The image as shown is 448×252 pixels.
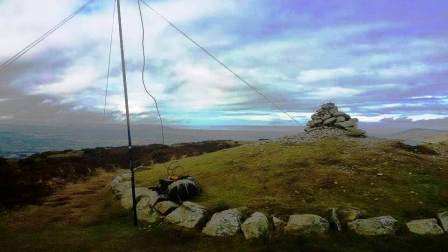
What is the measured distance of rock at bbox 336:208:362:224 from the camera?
18281mm

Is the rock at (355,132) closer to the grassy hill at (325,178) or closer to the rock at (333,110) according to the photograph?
the rock at (333,110)

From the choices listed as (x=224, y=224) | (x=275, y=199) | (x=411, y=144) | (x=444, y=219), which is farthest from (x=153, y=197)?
(x=411, y=144)

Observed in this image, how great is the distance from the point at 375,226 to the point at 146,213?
9.92 meters

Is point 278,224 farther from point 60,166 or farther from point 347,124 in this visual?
point 60,166

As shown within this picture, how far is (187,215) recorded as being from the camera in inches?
774

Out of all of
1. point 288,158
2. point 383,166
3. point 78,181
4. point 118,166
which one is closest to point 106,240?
point 288,158

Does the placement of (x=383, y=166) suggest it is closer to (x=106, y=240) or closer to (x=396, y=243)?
(x=396, y=243)

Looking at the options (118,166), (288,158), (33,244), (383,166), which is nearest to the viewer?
(33,244)

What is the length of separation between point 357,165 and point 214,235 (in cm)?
1084

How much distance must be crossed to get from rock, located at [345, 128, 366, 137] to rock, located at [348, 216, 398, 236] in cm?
1665

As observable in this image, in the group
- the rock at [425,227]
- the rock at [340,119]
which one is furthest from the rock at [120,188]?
the rock at [340,119]

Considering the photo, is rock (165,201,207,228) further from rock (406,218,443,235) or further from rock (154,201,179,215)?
rock (406,218,443,235)

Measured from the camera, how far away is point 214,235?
59.4 feet

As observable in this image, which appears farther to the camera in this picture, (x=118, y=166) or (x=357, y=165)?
(x=118, y=166)
